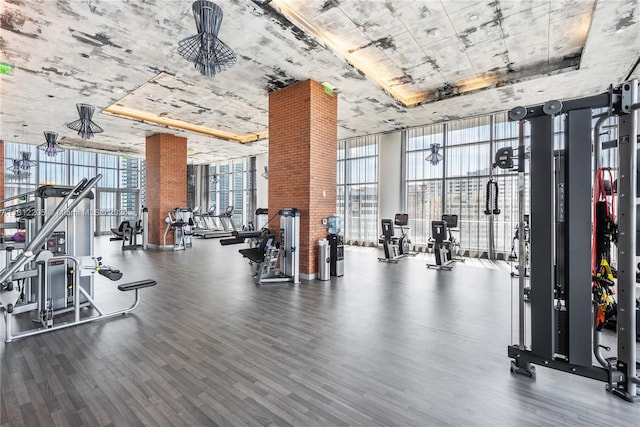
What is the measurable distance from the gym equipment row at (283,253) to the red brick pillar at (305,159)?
10.5 inches

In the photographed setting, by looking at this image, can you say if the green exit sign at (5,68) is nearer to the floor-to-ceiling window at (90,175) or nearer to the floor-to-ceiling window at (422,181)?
the floor-to-ceiling window at (90,175)

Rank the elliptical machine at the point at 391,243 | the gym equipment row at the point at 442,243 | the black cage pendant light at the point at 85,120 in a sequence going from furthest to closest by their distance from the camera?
1. the elliptical machine at the point at 391,243
2. the gym equipment row at the point at 442,243
3. the black cage pendant light at the point at 85,120

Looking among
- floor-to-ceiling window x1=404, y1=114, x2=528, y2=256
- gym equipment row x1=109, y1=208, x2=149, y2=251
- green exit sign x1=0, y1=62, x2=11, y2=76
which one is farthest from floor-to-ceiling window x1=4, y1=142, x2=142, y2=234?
floor-to-ceiling window x1=404, y1=114, x2=528, y2=256

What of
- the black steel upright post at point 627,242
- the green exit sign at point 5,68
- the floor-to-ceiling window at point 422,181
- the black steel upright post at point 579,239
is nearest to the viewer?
the black steel upright post at point 627,242

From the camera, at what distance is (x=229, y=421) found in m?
→ 1.94

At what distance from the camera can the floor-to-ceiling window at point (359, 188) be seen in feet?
36.0

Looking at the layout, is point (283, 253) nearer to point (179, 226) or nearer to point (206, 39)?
point (206, 39)

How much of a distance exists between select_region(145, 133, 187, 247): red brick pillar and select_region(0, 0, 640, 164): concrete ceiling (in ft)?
6.15

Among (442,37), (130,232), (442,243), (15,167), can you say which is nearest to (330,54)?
(442,37)

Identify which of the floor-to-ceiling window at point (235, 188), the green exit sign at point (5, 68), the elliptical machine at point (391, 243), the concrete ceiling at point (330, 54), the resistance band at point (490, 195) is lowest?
the elliptical machine at point (391, 243)

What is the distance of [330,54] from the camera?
16.4 ft

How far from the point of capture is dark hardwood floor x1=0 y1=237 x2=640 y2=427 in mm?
2016

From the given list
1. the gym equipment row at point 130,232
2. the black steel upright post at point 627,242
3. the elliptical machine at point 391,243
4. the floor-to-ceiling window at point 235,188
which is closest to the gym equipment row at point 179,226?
the gym equipment row at point 130,232

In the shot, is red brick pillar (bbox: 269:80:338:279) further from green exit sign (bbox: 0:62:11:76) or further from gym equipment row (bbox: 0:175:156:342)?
green exit sign (bbox: 0:62:11:76)
